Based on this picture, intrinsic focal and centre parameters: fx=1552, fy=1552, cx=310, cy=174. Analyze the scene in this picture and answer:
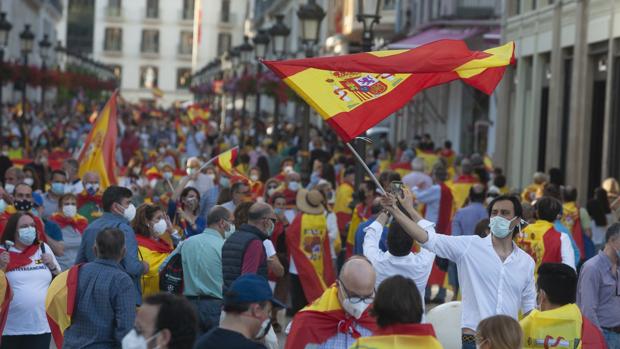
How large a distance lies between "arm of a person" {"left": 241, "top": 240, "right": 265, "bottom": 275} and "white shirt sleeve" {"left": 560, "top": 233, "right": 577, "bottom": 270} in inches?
82.9

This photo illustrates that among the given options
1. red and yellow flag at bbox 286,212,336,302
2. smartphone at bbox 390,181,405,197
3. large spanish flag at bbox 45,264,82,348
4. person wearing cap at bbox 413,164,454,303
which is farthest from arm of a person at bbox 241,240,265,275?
person wearing cap at bbox 413,164,454,303

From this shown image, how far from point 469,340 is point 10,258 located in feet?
10.7

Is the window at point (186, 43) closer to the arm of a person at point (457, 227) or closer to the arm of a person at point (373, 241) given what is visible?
the arm of a person at point (457, 227)

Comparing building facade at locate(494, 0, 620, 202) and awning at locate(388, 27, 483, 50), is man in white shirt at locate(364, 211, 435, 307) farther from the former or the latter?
awning at locate(388, 27, 483, 50)

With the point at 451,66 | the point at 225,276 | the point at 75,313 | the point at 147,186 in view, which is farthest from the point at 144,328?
the point at 147,186

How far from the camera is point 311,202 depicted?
15219mm

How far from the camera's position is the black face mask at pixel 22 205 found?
13.2m

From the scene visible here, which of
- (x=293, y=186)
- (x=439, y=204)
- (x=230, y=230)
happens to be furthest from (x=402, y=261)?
(x=293, y=186)

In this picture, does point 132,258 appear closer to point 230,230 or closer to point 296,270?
point 230,230

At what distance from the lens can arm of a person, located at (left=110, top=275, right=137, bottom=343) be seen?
28.0ft

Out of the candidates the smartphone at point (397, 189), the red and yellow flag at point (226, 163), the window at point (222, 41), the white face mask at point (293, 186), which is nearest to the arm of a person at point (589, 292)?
the smartphone at point (397, 189)

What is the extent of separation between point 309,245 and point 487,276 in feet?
22.0

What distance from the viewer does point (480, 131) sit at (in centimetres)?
3688

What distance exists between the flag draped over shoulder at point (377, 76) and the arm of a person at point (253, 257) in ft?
3.54
